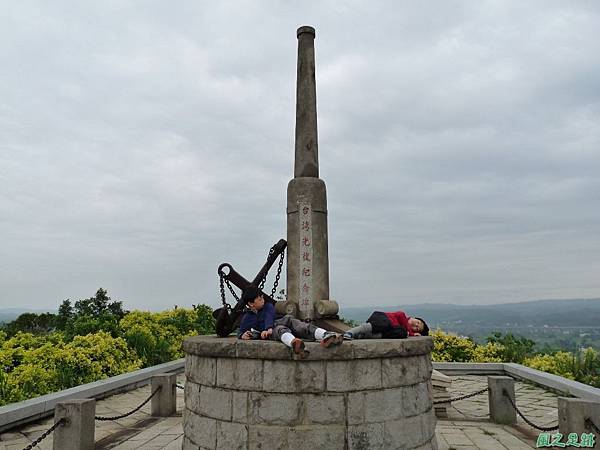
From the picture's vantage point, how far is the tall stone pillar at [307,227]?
21.6 ft

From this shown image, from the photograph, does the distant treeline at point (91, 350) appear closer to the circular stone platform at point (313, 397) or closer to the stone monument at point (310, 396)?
the stone monument at point (310, 396)

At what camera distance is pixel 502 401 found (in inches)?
299

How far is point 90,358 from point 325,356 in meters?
7.98

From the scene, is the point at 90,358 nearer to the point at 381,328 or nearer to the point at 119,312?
the point at 381,328

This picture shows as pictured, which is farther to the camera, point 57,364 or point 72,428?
point 57,364

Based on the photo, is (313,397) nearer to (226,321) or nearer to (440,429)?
(226,321)

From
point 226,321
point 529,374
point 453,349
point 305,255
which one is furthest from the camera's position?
point 453,349

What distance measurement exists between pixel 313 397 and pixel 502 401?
446 cm

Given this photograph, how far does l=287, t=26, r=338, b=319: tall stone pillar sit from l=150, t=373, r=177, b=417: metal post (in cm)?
322

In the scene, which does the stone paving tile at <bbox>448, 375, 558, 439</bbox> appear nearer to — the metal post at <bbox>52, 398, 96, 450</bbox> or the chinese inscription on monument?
the chinese inscription on monument

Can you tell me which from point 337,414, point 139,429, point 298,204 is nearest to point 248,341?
point 337,414

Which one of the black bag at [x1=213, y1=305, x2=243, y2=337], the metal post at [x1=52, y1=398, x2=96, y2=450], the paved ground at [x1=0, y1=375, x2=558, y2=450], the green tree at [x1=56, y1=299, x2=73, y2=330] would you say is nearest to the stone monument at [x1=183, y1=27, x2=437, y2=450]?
the black bag at [x1=213, y1=305, x2=243, y2=337]

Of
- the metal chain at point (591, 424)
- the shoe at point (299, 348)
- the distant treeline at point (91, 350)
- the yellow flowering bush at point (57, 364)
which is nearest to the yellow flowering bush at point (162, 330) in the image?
the distant treeline at point (91, 350)

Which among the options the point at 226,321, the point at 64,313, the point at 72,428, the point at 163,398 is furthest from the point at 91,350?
the point at 64,313
